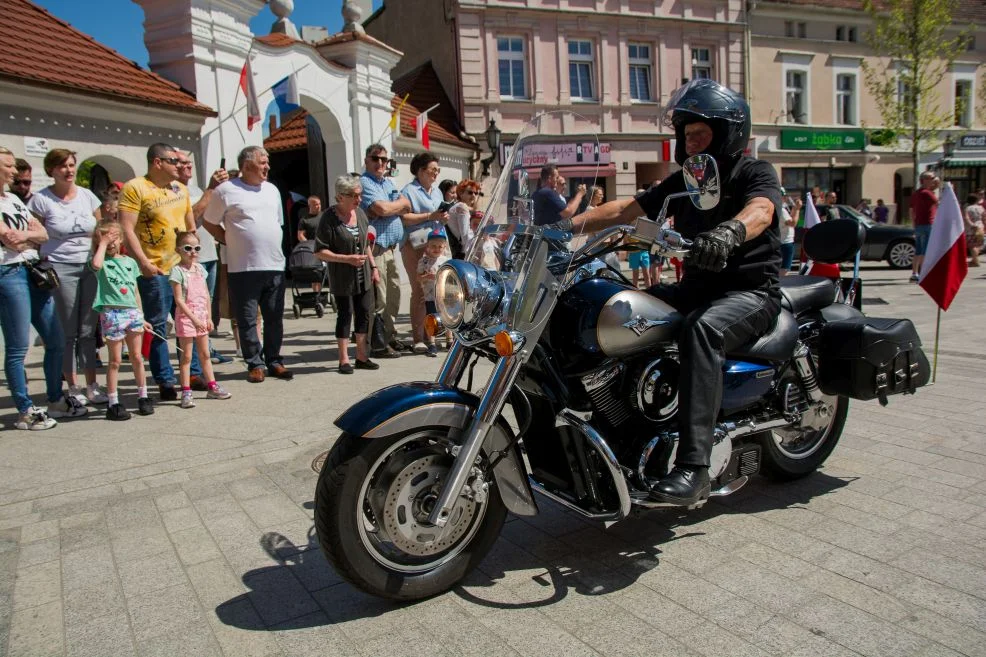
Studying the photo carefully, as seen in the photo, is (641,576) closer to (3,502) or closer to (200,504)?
(200,504)

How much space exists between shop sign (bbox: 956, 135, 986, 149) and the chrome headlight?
35994mm

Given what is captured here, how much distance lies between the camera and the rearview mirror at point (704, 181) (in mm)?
2711

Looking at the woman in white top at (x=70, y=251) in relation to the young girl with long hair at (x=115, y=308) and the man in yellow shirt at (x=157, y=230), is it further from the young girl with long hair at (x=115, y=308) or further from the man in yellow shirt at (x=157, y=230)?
the man in yellow shirt at (x=157, y=230)

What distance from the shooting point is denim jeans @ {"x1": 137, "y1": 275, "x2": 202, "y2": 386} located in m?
6.02

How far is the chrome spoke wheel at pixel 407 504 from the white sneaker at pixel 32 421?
3614 millimetres

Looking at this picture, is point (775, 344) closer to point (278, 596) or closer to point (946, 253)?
point (278, 596)

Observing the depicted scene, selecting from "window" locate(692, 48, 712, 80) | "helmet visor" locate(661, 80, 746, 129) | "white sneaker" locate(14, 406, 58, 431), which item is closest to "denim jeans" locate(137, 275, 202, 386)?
"white sneaker" locate(14, 406, 58, 431)

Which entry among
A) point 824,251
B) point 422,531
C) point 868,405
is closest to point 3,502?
point 422,531

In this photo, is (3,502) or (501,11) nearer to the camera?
(3,502)

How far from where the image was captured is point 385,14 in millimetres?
27672

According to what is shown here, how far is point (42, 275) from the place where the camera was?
208 inches

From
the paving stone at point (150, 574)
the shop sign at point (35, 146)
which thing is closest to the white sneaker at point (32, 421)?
the paving stone at point (150, 574)

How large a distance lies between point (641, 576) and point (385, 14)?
27.9 metres

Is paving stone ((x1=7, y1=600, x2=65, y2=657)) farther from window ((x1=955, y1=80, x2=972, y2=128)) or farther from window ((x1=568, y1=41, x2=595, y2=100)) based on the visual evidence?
window ((x1=955, y1=80, x2=972, y2=128))
